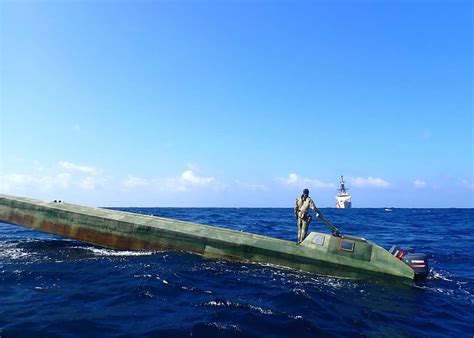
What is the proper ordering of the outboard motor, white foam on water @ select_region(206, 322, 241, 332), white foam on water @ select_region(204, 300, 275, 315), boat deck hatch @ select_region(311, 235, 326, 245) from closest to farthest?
1. white foam on water @ select_region(206, 322, 241, 332)
2. white foam on water @ select_region(204, 300, 275, 315)
3. the outboard motor
4. boat deck hatch @ select_region(311, 235, 326, 245)

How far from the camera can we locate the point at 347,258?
17797 millimetres

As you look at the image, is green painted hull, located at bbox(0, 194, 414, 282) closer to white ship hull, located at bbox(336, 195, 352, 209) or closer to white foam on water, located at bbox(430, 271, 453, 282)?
white foam on water, located at bbox(430, 271, 453, 282)

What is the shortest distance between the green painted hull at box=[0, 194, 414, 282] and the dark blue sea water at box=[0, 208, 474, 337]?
783mm

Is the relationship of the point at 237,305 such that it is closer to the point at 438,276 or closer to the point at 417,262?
the point at 417,262

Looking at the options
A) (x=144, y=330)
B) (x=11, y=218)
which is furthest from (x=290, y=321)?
(x=11, y=218)

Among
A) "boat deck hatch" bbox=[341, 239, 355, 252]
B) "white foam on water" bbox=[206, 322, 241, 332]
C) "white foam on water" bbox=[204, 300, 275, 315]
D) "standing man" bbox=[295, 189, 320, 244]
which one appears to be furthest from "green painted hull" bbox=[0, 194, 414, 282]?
"white foam on water" bbox=[206, 322, 241, 332]

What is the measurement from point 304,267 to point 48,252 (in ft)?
46.1

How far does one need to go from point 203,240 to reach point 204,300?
300 inches

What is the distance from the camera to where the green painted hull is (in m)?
17.6

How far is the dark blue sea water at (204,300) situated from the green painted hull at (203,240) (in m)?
0.78

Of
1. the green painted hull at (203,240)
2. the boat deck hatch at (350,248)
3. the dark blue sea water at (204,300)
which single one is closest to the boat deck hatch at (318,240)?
the green painted hull at (203,240)

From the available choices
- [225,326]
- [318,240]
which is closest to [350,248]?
[318,240]

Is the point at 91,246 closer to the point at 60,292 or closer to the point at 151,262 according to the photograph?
the point at 151,262

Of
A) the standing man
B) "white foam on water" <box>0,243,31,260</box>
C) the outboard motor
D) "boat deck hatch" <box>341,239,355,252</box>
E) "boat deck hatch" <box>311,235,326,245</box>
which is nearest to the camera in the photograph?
the outboard motor
